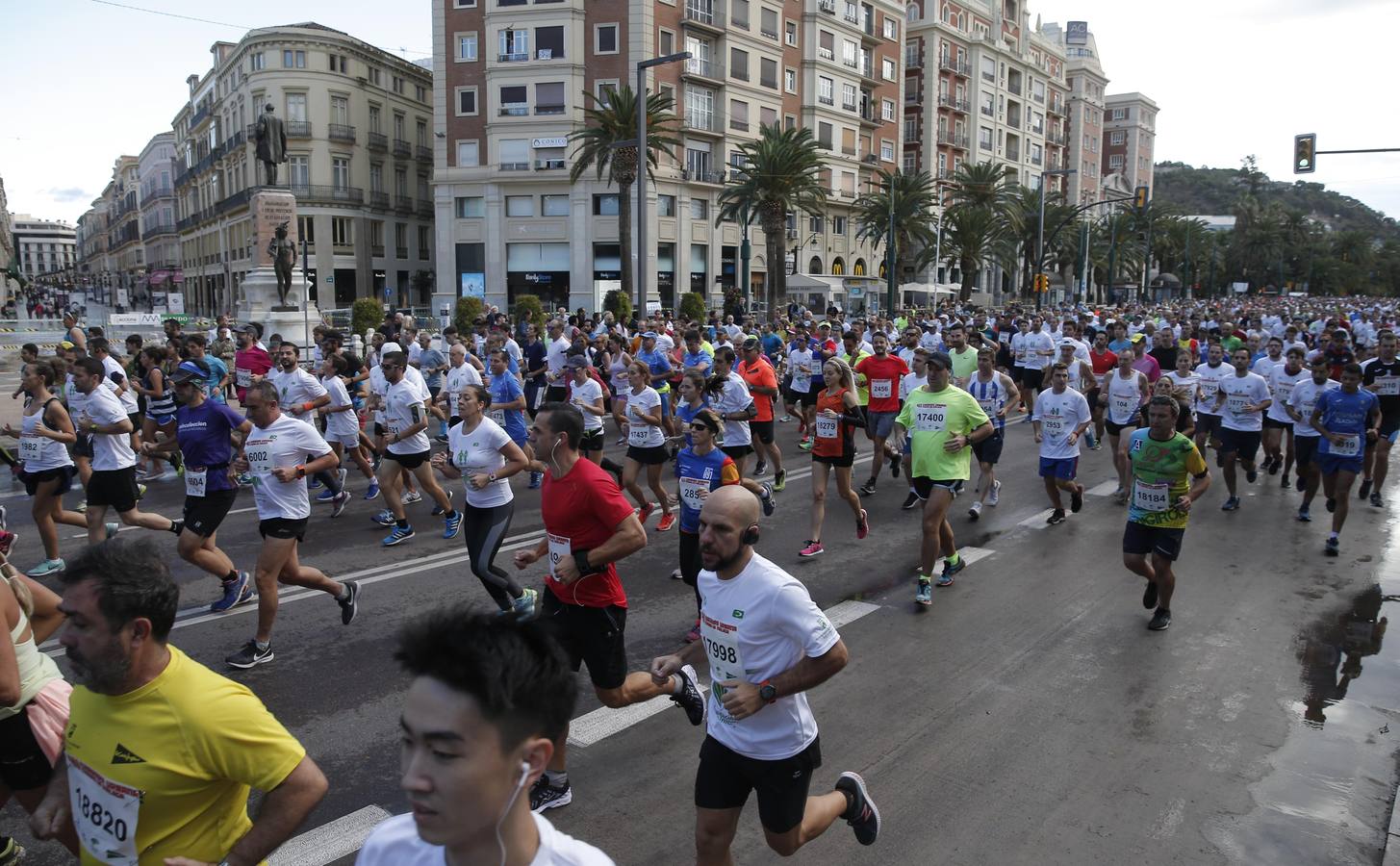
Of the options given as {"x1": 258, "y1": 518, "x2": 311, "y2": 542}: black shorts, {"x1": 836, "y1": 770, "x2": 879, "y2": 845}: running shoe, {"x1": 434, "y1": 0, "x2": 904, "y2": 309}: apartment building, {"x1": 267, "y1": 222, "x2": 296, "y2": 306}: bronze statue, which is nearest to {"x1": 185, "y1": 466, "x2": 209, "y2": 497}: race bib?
{"x1": 258, "y1": 518, "x2": 311, "y2": 542}: black shorts

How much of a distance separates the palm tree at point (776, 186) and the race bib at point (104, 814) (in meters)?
42.0

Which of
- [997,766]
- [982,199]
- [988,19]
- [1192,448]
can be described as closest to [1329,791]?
[997,766]

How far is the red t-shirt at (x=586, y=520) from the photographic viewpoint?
15.6ft

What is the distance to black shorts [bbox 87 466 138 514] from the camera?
324 inches

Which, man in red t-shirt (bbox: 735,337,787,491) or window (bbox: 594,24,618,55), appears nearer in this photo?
man in red t-shirt (bbox: 735,337,787,491)

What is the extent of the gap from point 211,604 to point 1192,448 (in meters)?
7.61

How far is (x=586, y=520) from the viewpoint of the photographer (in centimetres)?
487

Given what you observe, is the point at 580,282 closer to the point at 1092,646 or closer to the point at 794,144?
the point at 794,144

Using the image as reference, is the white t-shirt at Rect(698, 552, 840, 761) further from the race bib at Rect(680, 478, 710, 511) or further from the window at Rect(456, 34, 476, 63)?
the window at Rect(456, 34, 476, 63)

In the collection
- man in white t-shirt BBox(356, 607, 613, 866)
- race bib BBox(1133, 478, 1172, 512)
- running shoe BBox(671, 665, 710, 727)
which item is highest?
man in white t-shirt BBox(356, 607, 613, 866)

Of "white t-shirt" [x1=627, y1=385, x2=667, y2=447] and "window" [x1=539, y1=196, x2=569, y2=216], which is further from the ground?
"window" [x1=539, y1=196, x2=569, y2=216]

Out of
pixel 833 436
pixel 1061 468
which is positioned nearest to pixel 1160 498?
pixel 833 436

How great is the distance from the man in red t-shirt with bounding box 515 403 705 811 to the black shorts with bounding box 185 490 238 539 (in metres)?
3.28

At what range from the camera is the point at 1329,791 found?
4836 millimetres
